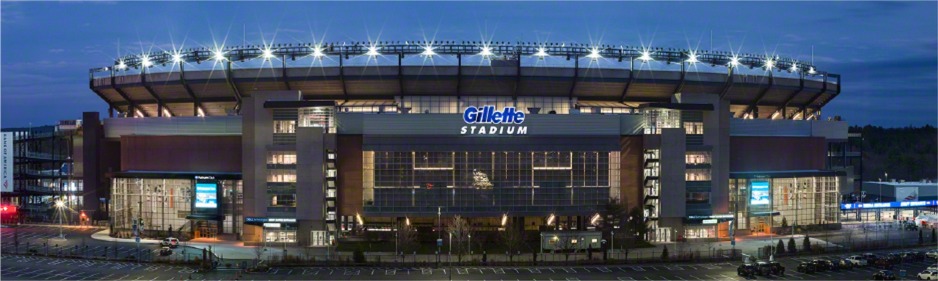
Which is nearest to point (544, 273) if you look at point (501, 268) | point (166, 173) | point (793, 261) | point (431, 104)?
point (501, 268)

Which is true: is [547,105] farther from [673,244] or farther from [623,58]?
[673,244]

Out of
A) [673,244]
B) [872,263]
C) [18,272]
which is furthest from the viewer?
[673,244]

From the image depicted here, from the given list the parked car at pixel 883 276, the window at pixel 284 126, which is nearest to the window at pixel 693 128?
the parked car at pixel 883 276

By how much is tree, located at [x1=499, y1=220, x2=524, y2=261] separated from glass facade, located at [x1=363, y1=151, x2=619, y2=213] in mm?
5497

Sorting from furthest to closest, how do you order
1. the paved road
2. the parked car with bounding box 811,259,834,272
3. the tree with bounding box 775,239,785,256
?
the tree with bounding box 775,239,785,256 < the parked car with bounding box 811,259,834,272 < the paved road

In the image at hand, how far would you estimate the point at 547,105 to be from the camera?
11581 centimetres

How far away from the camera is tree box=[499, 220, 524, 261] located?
89.3 meters

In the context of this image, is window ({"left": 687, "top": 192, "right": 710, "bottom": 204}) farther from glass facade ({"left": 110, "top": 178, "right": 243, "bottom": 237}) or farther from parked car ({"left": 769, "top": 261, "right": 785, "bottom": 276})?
glass facade ({"left": 110, "top": 178, "right": 243, "bottom": 237})

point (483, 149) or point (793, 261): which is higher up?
point (483, 149)

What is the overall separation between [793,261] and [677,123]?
81.4 feet

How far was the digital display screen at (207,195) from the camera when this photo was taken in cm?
10544

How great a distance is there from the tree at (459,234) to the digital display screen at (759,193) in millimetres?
35539

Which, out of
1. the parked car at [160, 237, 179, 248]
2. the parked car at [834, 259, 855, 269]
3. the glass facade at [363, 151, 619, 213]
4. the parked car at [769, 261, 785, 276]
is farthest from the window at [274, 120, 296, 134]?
the parked car at [834, 259, 855, 269]

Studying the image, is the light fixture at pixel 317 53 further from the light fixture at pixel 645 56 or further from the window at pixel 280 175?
the light fixture at pixel 645 56
